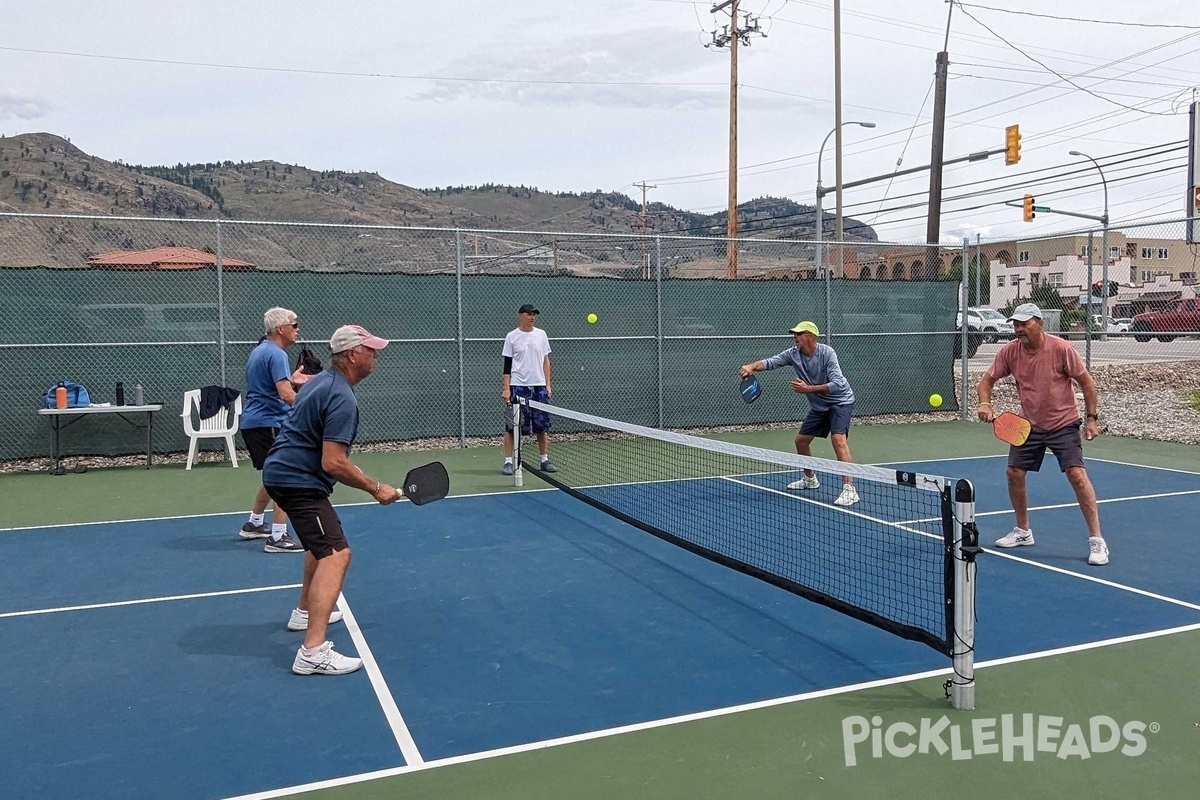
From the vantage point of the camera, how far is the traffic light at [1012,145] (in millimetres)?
23391

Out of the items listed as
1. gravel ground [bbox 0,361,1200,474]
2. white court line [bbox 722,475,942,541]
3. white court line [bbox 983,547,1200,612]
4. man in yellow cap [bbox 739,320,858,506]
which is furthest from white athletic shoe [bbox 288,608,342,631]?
gravel ground [bbox 0,361,1200,474]

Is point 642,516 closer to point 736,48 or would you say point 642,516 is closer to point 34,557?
point 34,557

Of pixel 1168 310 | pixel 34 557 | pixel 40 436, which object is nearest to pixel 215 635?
pixel 34 557

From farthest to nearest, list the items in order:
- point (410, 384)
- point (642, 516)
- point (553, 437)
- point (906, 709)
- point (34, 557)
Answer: point (553, 437)
point (410, 384)
point (642, 516)
point (34, 557)
point (906, 709)

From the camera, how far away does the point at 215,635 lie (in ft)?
18.2

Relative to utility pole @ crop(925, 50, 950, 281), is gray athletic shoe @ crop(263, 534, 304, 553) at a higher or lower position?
lower

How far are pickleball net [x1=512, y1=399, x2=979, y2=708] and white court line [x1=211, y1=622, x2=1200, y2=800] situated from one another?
0.90 ft

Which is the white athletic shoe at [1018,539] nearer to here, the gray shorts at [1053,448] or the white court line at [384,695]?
the gray shorts at [1053,448]

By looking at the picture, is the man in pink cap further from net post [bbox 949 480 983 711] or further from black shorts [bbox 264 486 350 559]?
net post [bbox 949 480 983 711]

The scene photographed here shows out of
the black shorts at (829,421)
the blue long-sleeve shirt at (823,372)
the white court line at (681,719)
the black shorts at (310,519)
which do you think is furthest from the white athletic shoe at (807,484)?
the black shorts at (310,519)

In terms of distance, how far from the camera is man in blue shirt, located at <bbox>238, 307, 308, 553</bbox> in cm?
696

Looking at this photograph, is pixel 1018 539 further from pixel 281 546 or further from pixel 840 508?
pixel 281 546

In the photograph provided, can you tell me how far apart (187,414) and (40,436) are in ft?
5.94

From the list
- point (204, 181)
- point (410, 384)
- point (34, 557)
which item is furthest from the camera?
point (204, 181)
